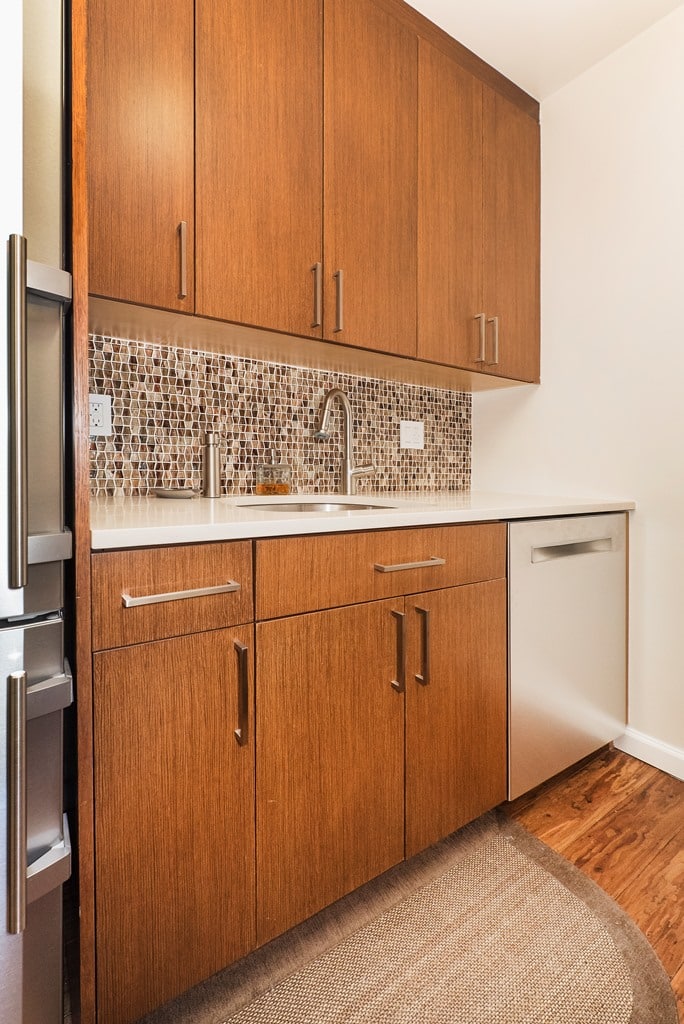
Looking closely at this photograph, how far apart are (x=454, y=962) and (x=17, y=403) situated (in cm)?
129

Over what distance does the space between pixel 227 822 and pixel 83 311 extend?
884 mm

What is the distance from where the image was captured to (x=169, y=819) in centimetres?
93

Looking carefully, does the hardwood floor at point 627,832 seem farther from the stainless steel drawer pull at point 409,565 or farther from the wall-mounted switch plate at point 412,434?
the wall-mounted switch plate at point 412,434

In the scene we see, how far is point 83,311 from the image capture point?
80cm

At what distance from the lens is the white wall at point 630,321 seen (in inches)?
70.7

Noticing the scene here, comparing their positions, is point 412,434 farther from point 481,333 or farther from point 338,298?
point 338,298

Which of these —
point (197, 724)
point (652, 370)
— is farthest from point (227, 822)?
point (652, 370)

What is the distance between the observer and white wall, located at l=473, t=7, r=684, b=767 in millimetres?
1797

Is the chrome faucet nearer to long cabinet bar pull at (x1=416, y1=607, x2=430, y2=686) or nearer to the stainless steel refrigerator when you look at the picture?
long cabinet bar pull at (x1=416, y1=607, x2=430, y2=686)

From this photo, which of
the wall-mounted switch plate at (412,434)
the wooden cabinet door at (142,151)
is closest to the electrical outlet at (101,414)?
the wooden cabinet door at (142,151)

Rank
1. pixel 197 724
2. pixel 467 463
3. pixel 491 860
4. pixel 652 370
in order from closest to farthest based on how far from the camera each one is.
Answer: pixel 197 724
pixel 491 860
pixel 652 370
pixel 467 463

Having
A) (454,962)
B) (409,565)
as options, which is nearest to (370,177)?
(409,565)

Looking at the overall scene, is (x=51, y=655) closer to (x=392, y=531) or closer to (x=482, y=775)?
(x=392, y=531)

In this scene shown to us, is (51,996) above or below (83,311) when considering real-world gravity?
below
